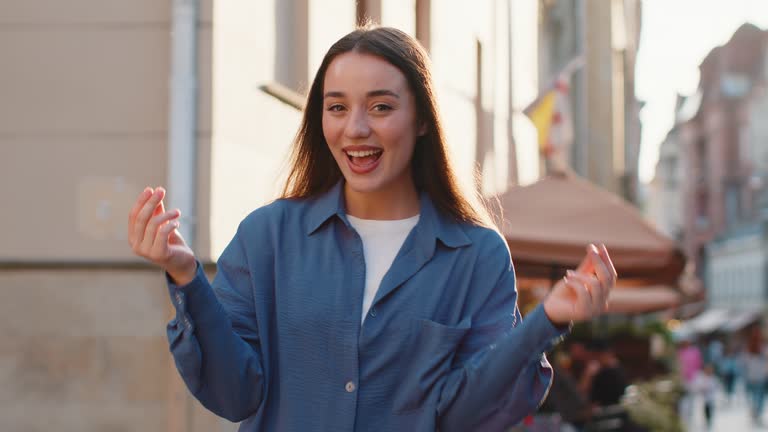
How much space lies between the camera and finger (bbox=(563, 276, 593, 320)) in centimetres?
217

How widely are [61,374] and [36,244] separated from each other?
2.08ft

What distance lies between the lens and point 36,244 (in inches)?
228

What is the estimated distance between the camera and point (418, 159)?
2.72 metres

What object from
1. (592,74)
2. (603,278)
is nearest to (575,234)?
(603,278)

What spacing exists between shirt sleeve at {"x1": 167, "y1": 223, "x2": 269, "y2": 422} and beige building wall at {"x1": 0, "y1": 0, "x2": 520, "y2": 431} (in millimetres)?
3307

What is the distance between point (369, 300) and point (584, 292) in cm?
49

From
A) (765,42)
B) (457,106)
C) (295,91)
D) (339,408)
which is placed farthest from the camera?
(765,42)

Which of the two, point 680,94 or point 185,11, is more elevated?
point 680,94

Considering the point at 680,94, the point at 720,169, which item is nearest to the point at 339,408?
the point at 720,169

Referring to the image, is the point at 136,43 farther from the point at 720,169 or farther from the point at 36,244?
the point at 720,169

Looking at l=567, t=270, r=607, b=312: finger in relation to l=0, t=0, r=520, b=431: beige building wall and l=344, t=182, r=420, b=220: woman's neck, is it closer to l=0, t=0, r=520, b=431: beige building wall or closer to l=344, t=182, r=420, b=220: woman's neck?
l=344, t=182, r=420, b=220: woman's neck

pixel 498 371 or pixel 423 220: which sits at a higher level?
pixel 423 220

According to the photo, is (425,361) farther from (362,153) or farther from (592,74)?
(592,74)

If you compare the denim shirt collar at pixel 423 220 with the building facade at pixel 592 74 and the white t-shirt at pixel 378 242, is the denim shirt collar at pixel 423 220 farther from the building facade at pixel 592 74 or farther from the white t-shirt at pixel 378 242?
the building facade at pixel 592 74
